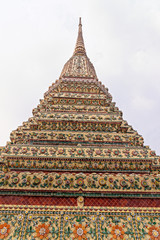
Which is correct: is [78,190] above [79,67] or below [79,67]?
below

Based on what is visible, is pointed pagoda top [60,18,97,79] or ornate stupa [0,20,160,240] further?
pointed pagoda top [60,18,97,79]

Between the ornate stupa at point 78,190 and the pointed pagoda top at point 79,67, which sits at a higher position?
the pointed pagoda top at point 79,67

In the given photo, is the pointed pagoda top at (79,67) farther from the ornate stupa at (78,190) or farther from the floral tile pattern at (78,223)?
the floral tile pattern at (78,223)

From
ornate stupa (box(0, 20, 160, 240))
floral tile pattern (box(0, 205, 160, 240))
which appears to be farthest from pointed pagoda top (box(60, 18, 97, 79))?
floral tile pattern (box(0, 205, 160, 240))

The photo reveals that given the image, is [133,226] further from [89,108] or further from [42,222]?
[89,108]

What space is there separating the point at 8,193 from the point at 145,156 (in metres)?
3.66

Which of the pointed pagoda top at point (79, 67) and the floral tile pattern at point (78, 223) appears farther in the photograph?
the pointed pagoda top at point (79, 67)

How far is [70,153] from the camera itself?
5.13m

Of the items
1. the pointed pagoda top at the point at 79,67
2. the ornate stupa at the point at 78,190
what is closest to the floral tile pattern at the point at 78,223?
the ornate stupa at the point at 78,190

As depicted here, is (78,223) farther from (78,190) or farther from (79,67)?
(79,67)

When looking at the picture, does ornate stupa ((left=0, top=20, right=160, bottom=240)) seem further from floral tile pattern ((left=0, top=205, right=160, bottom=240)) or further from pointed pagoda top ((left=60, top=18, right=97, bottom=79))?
pointed pagoda top ((left=60, top=18, right=97, bottom=79))

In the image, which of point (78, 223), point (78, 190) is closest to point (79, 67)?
point (78, 190)

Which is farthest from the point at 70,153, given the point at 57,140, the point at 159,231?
the point at 159,231

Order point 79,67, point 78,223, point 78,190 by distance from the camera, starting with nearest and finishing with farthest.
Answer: point 78,223 < point 78,190 < point 79,67
